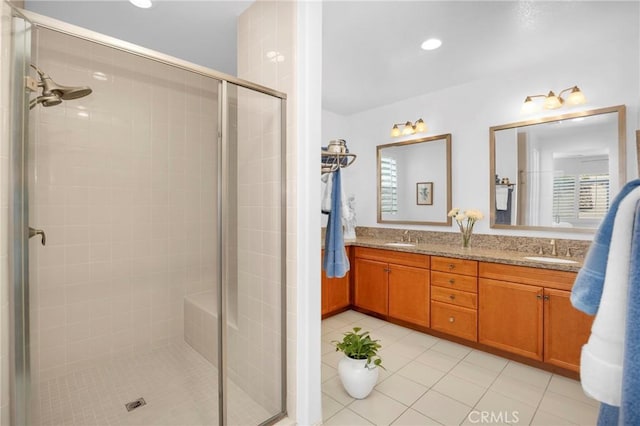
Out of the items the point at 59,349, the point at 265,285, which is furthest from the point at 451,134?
the point at 59,349

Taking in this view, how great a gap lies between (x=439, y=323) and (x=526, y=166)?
1652 millimetres

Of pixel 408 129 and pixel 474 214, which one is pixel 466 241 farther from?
pixel 408 129

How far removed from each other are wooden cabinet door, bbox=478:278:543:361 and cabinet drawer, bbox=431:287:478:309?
0.05m

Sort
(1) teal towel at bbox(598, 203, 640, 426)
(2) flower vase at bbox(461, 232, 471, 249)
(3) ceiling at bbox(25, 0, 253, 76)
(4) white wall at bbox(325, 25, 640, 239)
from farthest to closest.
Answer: (2) flower vase at bbox(461, 232, 471, 249) → (4) white wall at bbox(325, 25, 640, 239) → (3) ceiling at bbox(25, 0, 253, 76) → (1) teal towel at bbox(598, 203, 640, 426)

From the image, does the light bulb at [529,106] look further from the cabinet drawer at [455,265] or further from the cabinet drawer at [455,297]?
the cabinet drawer at [455,297]

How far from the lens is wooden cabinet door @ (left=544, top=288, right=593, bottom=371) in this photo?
2.06 metres

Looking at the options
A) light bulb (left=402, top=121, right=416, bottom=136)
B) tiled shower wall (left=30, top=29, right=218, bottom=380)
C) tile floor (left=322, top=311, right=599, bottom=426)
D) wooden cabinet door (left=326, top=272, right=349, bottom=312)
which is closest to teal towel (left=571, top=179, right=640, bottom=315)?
tile floor (left=322, top=311, right=599, bottom=426)

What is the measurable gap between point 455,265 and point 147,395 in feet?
8.25

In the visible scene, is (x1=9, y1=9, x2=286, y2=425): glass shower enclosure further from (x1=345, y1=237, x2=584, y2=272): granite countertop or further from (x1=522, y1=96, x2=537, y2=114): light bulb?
(x1=522, y1=96, x2=537, y2=114): light bulb

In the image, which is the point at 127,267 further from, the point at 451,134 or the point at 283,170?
the point at 451,134

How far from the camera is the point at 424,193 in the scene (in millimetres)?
3479

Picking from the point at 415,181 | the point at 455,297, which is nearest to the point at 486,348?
the point at 455,297

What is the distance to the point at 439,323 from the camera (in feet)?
9.10

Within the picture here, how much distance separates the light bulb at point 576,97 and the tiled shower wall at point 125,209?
2742mm
